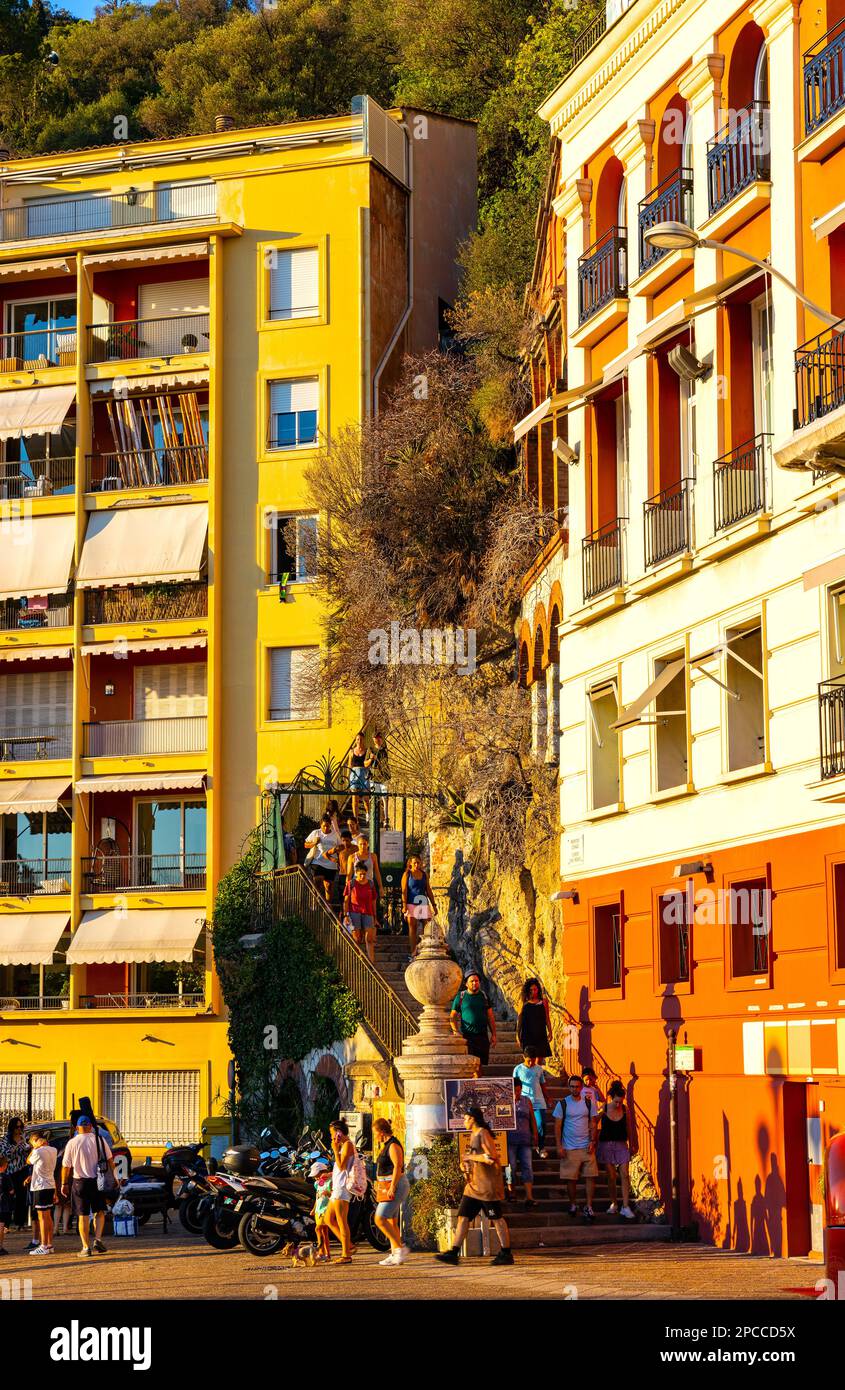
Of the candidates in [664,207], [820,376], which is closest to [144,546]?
[664,207]

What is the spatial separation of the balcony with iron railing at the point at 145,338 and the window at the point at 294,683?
26.1ft

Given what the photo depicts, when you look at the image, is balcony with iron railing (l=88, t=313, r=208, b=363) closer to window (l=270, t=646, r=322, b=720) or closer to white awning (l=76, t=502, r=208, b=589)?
white awning (l=76, t=502, r=208, b=589)

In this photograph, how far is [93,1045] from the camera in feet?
156

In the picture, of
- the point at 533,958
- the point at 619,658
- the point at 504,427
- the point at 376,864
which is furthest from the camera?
the point at 504,427

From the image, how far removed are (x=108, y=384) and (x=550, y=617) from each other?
2115 centimetres

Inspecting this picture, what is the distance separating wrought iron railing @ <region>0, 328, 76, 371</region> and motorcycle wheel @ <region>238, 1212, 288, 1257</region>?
31.2 meters

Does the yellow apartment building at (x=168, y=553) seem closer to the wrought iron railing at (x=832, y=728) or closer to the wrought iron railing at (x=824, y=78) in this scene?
the wrought iron railing at (x=824, y=78)

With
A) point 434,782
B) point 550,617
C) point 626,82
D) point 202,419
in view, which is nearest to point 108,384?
point 202,419

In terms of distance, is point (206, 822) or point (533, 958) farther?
point (206, 822)

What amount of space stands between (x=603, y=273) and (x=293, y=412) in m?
20.8

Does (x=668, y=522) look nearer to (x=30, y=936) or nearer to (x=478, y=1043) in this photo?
(x=478, y=1043)

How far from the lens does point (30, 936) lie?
47.9 meters

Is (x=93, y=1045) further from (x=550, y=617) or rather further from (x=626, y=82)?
(x=626, y=82)

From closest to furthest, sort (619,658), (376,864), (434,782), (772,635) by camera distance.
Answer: (772,635) → (619,658) → (376,864) → (434,782)
